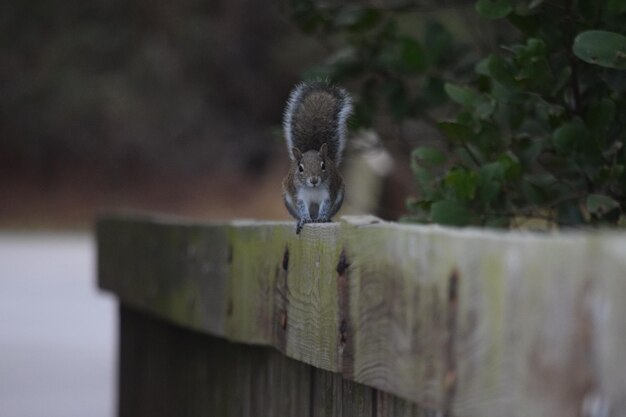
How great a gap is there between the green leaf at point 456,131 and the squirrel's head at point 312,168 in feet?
1.25

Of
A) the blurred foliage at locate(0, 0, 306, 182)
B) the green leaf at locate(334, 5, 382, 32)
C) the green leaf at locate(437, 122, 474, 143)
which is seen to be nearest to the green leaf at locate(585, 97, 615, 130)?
the green leaf at locate(437, 122, 474, 143)

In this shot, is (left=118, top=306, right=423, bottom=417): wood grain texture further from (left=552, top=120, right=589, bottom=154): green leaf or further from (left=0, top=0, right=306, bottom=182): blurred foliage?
(left=0, top=0, right=306, bottom=182): blurred foliage

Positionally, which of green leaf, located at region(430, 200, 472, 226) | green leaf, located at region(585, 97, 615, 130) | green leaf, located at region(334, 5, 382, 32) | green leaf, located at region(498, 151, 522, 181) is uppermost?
green leaf, located at region(334, 5, 382, 32)

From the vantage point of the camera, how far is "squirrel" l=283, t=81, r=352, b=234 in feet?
10.4

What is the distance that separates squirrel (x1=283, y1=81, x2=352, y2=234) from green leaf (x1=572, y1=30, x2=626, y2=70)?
814 millimetres

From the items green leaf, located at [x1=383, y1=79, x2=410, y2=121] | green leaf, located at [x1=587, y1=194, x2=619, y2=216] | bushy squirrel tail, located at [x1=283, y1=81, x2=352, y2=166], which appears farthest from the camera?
green leaf, located at [x1=383, y1=79, x2=410, y2=121]

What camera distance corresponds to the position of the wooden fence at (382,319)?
1.34 meters

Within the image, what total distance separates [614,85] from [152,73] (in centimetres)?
1937

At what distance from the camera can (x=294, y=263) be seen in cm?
254

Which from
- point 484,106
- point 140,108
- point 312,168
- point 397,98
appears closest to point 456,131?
point 484,106

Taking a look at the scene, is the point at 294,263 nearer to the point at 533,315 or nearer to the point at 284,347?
the point at 284,347

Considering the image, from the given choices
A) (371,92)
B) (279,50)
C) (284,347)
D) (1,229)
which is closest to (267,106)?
(279,50)

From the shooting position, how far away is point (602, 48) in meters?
2.48

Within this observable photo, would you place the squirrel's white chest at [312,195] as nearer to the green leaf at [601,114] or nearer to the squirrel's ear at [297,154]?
the squirrel's ear at [297,154]
